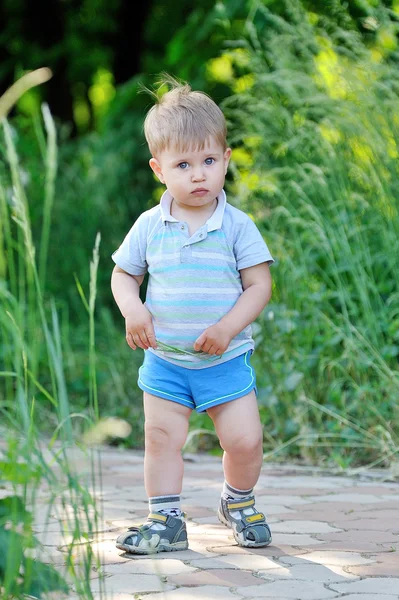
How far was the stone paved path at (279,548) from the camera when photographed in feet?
7.66

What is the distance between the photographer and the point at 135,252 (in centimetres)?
290

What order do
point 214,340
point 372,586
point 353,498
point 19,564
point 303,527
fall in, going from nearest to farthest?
point 19,564 → point 372,586 → point 214,340 → point 303,527 → point 353,498

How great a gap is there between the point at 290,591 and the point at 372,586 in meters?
0.20

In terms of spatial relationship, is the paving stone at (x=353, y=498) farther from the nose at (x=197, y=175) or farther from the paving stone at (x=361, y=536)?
the nose at (x=197, y=175)

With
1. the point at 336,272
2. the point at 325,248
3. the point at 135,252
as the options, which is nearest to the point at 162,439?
the point at 135,252

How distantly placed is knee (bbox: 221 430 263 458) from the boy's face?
2.23ft

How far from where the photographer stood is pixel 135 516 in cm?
328

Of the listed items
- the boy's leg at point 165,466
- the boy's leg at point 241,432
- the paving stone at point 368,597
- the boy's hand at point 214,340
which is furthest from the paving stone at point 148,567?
the boy's hand at point 214,340

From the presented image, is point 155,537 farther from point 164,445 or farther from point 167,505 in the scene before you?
point 164,445

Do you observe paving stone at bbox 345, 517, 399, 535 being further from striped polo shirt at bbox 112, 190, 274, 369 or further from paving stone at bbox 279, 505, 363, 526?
striped polo shirt at bbox 112, 190, 274, 369

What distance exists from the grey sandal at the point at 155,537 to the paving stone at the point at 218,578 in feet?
0.85

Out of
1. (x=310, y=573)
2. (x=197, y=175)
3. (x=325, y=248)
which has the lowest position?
(x=310, y=573)

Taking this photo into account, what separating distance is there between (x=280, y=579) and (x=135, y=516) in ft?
3.10

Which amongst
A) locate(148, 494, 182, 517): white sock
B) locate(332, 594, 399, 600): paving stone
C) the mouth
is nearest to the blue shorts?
locate(148, 494, 182, 517): white sock
